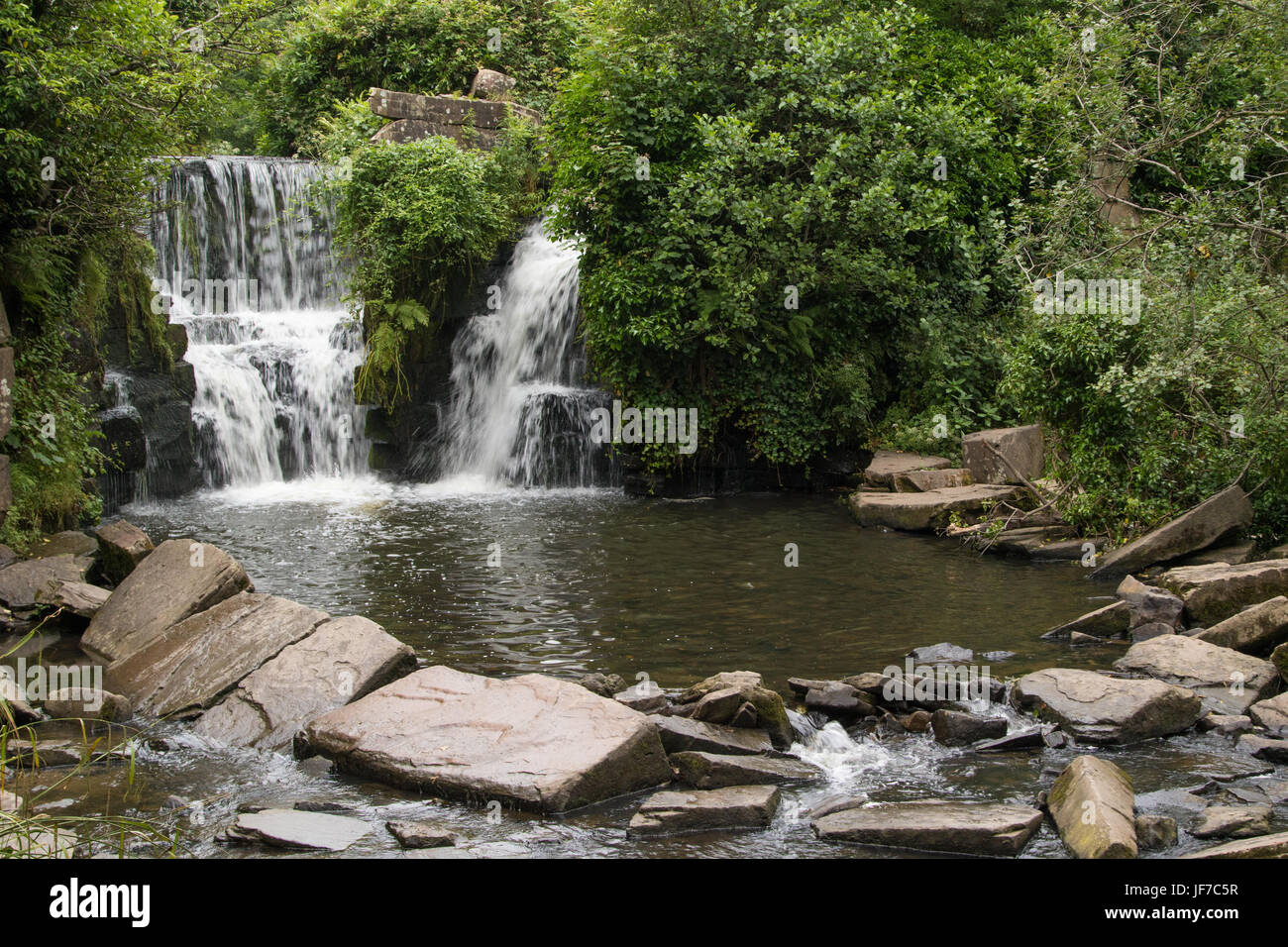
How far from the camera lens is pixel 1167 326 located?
11.0m

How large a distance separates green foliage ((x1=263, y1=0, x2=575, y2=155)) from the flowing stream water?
5171mm

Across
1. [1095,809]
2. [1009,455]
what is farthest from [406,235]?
[1095,809]

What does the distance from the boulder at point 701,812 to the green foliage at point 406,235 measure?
1248cm

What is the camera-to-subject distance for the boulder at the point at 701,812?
5652 millimetres

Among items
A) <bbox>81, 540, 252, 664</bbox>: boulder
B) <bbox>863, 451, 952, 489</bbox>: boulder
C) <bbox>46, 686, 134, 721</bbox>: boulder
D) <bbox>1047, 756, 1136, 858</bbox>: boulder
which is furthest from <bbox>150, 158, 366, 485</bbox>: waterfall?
<bbox>1047, 756, 1136, 858</bbox>: boulder

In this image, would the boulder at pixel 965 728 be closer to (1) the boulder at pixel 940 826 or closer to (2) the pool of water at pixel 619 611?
(2) the pool of water at pixel 619 611

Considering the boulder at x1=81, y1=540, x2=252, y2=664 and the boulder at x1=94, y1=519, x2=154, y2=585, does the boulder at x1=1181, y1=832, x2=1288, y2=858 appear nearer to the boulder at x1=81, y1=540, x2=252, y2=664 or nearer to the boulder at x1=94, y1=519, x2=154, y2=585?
the boulder at x1=81, y1=540, x2=252, y2=664

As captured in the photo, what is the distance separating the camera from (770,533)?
13641mm

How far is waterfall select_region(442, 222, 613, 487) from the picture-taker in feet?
56.2

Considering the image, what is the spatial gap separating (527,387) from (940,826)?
43.2 ft

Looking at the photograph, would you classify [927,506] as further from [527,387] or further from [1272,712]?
[527,387]

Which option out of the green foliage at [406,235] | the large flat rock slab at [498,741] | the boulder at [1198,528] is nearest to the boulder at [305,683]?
the large flat rock slab at [498,741]

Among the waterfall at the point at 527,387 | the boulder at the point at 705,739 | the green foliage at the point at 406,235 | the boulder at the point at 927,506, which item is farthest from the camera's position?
the green foliage at the point at 406,235
